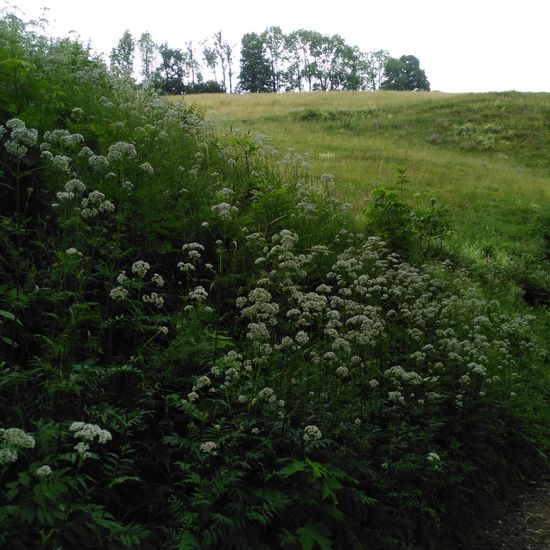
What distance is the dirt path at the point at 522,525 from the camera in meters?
4.55

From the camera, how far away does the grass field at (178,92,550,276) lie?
14.2 m

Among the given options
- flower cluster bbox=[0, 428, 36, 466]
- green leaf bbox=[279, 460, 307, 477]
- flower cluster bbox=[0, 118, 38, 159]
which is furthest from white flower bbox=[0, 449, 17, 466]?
flower cluster bbox=[0, 118, 38, 159]

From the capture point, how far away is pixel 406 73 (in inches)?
4126

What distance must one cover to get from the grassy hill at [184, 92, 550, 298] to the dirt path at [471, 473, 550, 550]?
6331 millimetres

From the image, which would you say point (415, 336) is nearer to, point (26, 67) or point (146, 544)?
point (146, 544)

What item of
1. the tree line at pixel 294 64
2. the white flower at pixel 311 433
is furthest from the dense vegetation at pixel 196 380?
the tree line at pixel 294 64

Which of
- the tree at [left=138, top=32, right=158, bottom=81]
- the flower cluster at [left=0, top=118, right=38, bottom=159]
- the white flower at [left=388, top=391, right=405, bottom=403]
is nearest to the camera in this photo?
the flower cluster at [left=0, top=118, right=38, bottom=159]

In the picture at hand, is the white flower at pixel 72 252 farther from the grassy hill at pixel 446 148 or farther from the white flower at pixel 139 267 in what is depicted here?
the grassy hill at pixel 446 148

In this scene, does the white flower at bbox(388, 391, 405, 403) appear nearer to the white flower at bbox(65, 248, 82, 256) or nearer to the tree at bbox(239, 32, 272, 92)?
the white flower at bbox(65, 248, 82, 256)

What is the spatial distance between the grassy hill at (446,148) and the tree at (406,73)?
197 ft

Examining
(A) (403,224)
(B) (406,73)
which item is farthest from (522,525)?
(B) (406,73)

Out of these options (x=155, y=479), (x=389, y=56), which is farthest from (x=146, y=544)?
(x=389, y=56)

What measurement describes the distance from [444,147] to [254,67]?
7490cm

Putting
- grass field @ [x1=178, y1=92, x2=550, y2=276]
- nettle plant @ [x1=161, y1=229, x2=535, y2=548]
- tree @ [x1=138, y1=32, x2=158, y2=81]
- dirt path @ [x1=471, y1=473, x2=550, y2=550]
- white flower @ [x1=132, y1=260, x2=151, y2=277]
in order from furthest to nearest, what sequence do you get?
tree @ [x1=138, y1=32, x2=158, y2=81] < grass field @ [x1=178, y1=92, x2=550, y2=276] < dirt path @ [x1=471, y1=473, x2=550, y2=550] < white flower @ [x1=132, y1=260, x2=151, y2=277] < nettle plant @ [x1=161, y1=229, x2=535, y2=548]
